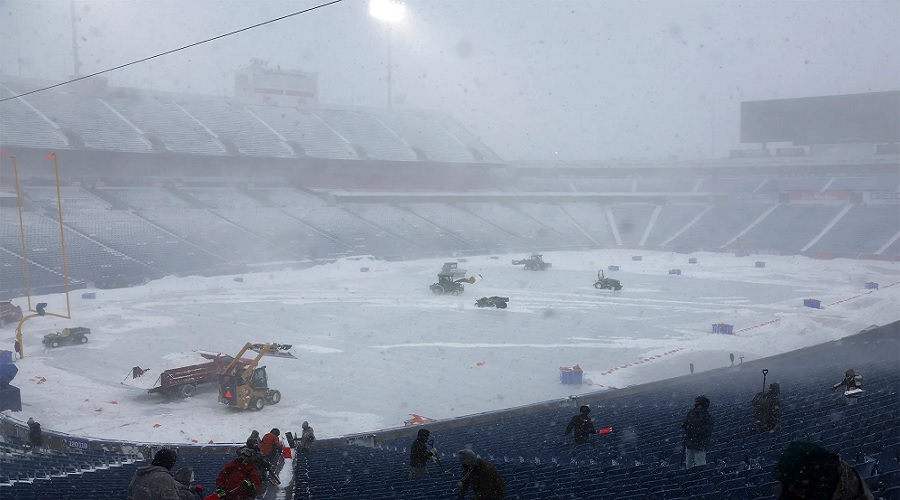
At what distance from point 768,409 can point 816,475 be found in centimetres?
677

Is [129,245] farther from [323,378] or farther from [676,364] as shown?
[676,364]

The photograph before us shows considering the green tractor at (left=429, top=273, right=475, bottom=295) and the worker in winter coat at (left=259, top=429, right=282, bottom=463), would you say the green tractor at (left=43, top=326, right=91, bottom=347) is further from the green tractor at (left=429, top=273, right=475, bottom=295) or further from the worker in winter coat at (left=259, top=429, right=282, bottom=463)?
the green tractor at (left=429, top=273, right=475, bottom=295)

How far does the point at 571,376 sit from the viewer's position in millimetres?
18141

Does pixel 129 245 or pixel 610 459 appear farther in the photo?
pixel 129 245

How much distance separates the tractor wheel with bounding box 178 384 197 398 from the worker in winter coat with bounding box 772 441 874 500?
17138mm

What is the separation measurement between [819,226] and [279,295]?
49.5 meters

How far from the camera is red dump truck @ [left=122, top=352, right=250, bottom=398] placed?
17.3 meters

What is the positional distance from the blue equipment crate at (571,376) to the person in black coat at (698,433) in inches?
385

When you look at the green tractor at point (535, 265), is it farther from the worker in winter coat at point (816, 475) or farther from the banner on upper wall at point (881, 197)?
the worker in winter coat at point (816, 475)

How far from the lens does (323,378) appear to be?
19281 mm

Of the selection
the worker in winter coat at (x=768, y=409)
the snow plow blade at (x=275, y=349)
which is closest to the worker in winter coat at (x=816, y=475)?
the worker in winter coat at (x=768, y=409)

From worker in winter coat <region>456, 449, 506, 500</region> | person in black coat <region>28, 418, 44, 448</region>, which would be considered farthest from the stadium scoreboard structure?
worker in winter coat <region>456, 449, 506, 500</region>

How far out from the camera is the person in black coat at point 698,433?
8.14m

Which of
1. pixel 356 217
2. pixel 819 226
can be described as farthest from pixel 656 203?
pixel 356 217
